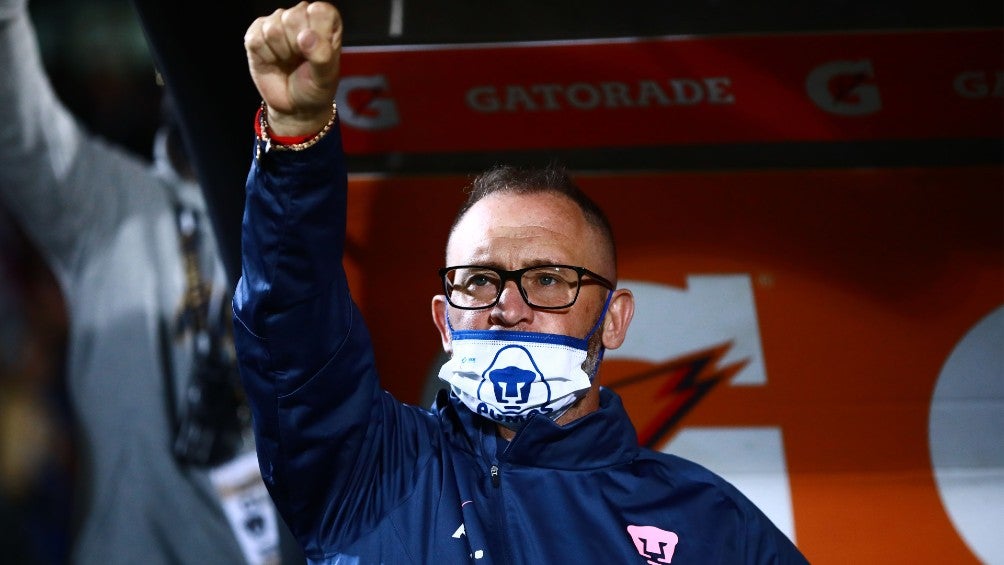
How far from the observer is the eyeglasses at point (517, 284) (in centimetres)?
169

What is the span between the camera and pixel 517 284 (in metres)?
1.68

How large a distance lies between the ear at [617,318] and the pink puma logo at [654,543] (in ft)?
1.16

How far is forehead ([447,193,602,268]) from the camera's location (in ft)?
5.65

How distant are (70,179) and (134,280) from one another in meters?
0.41

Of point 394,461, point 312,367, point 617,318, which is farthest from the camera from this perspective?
point 617,318

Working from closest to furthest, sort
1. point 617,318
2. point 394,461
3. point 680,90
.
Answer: point 394,461 < point 617,318 < point 680,90

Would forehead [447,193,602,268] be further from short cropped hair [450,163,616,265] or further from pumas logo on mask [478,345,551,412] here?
pumas logo on mask [478,345,551,412]

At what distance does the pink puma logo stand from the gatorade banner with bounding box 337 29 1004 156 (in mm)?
1462

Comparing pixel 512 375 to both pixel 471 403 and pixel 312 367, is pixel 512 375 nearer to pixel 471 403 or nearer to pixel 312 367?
pixel 471 403

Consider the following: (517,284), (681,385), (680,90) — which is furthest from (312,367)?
(680,90)

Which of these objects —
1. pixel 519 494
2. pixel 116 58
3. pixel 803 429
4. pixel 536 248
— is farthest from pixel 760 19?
pixel 116 58

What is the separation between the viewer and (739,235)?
2.86 metres

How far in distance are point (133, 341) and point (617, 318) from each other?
6.88 feet

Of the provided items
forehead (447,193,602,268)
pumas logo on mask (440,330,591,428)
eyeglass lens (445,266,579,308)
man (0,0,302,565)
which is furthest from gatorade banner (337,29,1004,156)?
pumas logo on mask (440,330,591,428)
